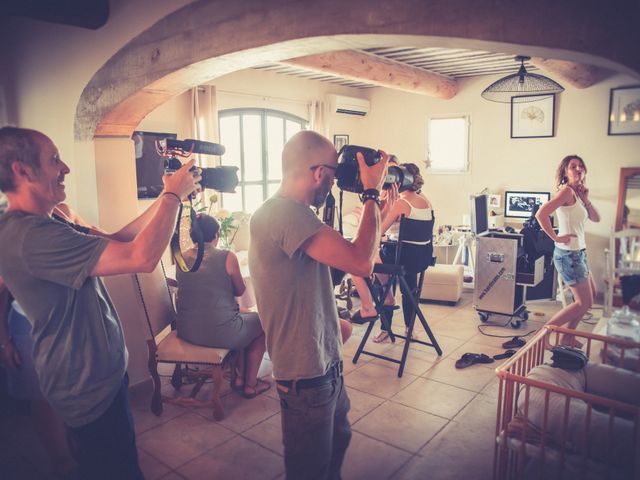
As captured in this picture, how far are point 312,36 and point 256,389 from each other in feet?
7.16

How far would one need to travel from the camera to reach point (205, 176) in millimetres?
1821

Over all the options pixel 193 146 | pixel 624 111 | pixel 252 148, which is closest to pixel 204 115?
pixel 252 148

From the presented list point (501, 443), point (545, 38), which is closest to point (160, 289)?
point (501, 443)

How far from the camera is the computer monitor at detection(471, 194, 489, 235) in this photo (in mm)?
4855

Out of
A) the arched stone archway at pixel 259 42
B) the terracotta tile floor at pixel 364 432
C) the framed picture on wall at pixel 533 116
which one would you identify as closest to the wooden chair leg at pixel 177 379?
the terracotta tile floor at pixel 364 432

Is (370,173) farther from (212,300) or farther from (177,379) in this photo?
(177,379)

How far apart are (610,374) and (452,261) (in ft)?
14.8

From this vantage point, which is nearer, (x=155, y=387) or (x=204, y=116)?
(x=155, y=387)

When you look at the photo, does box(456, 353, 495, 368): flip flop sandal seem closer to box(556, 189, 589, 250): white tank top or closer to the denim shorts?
the denim shorts

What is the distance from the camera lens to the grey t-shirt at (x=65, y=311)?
1.40 meters

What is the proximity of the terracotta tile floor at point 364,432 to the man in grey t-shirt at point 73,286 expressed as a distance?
2.92ft

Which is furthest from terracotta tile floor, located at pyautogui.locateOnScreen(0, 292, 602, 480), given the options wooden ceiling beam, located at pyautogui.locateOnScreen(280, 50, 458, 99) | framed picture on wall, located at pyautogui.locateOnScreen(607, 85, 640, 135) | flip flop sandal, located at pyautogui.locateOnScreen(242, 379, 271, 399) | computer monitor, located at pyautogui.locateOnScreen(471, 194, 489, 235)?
framed picture on wall, located at pyautogui.locateOnScreen(607, 85, 640, 135)

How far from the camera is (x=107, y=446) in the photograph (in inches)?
62.1

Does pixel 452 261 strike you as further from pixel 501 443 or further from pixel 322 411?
pixel 322 411
